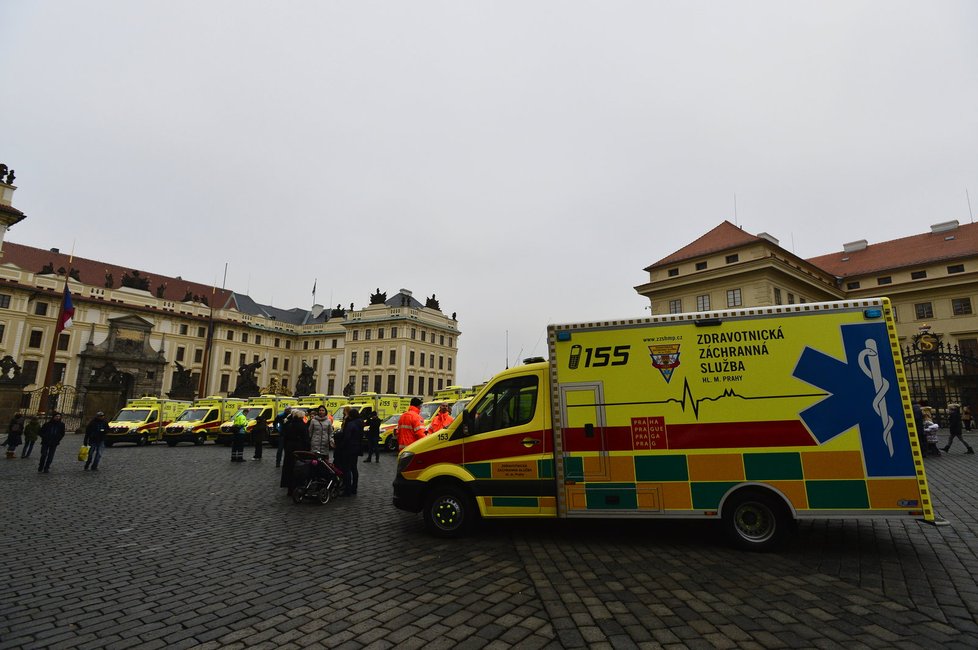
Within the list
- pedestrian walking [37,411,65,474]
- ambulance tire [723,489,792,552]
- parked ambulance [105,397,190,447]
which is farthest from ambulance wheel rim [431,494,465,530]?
parked ambulance [105,397,190,447]

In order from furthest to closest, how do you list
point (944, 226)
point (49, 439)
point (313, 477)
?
point (944, 226)
point (49, 439)
point (313, 477)

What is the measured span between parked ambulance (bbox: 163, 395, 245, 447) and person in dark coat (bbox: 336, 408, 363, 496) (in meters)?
19.4

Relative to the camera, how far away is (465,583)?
500cm

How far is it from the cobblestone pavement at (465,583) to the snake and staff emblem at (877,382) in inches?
59.8

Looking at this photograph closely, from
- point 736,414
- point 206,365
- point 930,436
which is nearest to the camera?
point 736,414

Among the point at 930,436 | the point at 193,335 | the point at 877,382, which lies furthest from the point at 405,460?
the point at 193,335

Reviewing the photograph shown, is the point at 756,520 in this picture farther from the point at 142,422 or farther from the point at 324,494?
the point at 142,422

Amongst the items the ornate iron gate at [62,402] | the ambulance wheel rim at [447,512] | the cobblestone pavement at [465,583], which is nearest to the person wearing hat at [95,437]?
the cobblestone pavement at [465,583]

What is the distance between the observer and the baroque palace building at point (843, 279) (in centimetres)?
3803

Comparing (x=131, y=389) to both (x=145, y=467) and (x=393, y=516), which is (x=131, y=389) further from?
(x=393, y=516)

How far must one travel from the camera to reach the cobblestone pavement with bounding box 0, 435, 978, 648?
12.6 ft

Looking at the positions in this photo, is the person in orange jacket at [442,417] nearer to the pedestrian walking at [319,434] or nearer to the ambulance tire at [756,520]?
the pedestrian walking at [319,434]

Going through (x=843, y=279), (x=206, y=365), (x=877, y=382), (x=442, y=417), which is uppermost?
(x=843, y=279)

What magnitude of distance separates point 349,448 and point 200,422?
67.0 feet
